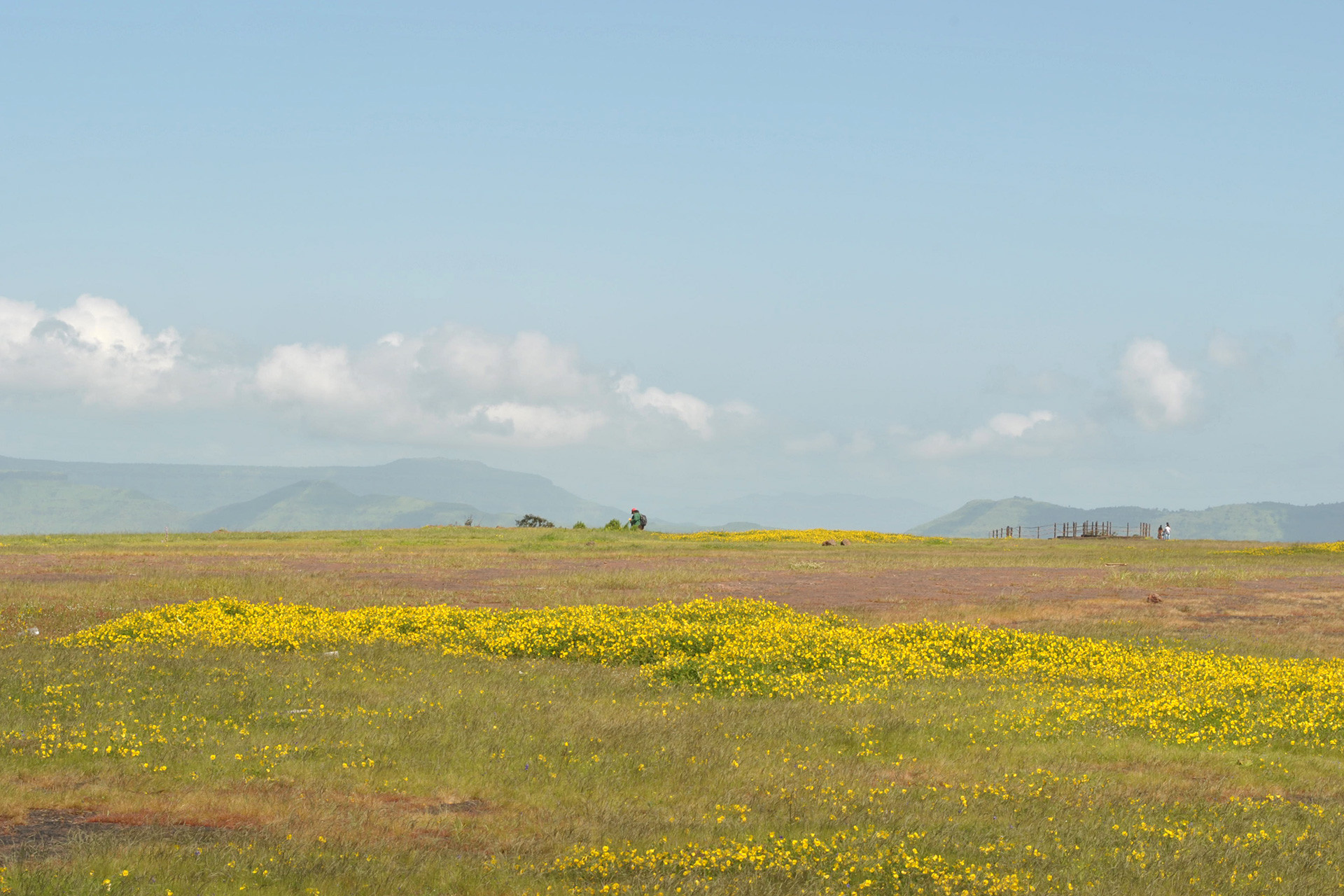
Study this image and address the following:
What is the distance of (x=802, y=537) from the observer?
93.6 m

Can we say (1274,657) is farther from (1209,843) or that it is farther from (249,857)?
(249,857)

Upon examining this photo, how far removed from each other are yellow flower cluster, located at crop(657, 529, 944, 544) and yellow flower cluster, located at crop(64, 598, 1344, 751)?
55.1m

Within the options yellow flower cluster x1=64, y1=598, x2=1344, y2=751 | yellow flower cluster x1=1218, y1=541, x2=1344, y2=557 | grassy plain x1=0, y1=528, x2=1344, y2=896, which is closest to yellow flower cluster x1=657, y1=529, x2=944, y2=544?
yellow flower cluster x1=1218, y1=541, x2=1344, y2=557

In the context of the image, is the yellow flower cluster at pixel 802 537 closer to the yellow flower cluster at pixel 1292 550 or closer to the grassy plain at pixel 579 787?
the yellow flower cluster at pixel 1292 550

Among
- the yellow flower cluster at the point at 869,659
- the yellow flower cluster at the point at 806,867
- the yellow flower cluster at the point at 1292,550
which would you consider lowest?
the yellow flower cluster at the point at 806,867

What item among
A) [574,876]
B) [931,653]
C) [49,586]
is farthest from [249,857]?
[49,586]

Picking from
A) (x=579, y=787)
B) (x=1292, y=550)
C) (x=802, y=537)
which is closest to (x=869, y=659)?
(x=579, y=787)

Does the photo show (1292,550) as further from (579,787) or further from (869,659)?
(579,787)

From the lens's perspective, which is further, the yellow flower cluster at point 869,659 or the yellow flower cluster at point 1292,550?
the yellow flower cluster at point 1292,550

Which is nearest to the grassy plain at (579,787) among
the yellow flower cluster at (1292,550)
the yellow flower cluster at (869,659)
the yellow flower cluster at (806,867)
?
the yellow flower cluster at (806,867)

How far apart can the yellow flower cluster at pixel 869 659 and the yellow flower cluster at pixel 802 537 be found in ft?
181

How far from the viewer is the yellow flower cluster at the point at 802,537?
85.9 m

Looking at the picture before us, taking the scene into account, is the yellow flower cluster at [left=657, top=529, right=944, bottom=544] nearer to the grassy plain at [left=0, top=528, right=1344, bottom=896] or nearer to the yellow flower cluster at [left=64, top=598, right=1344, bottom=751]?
the yellow flower cluster at [left=64, top=598, right=1344, bottom=751]

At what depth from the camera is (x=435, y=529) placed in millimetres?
83312
